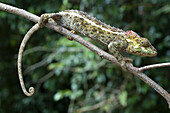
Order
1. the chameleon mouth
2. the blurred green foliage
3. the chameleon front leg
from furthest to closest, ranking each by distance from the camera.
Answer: the blurred green foliage
the chameleon mouth
the chameleon front leg

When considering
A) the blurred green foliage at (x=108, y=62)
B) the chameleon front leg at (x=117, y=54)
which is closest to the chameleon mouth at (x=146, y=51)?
the chameleon front leg at (x=117, y=54)

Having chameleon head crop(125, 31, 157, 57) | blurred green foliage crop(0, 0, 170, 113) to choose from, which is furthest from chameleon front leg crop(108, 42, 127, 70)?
blurred green foliage crop(0, 0, 170, 113)

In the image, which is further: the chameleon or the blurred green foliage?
the blurred green foliage

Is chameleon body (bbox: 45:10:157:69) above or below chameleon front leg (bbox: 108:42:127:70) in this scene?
above

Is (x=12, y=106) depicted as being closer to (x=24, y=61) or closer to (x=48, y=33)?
(x=24, y=61)

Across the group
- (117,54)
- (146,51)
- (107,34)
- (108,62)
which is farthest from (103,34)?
(108,62)

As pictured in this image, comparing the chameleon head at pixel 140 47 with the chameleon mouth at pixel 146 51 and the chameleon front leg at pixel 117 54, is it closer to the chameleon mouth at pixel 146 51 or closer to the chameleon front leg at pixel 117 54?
the chameleon mouth at pixel 146 51

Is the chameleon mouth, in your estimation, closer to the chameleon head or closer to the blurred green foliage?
the chameleon head

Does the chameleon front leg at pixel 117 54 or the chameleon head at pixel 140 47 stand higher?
the chameleon head at pixel 140 47
